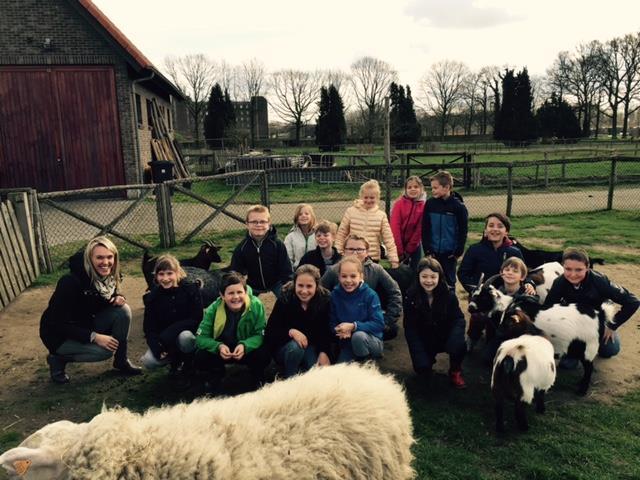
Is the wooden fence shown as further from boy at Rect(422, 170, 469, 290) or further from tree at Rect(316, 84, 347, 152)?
tree at Rect(316, 84, 347, 152)

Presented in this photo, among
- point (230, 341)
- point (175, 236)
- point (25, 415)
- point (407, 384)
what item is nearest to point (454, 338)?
point (407, 384)

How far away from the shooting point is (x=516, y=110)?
51156 mm

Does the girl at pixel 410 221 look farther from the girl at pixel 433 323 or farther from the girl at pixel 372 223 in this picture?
the girl at pixel 433 323

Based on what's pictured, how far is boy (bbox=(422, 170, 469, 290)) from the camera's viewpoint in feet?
20.6

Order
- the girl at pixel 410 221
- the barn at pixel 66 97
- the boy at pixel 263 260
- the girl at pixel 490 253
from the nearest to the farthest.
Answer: the girl at pixel 490 253, the boy at pixel 263 260, the girl at pixel 410 221, the barn at pixel 66 97

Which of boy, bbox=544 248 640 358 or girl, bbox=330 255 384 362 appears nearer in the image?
girl, bbox=330 255 384 362

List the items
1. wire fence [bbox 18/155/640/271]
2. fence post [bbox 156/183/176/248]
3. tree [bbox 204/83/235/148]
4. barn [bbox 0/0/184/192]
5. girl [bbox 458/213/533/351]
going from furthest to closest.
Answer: tree [bbox 204/83/235/148] < barn [bbox 0/0/184/192] < wire fence [bbox 18/155/640/271] < fence post [bbox 156/183/176/248] < girl [bbox 458/213/533/351]

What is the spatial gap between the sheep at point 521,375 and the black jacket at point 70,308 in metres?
3.72

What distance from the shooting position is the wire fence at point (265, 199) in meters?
10.4

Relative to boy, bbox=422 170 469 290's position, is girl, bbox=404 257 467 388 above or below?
below

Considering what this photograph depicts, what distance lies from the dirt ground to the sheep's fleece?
228 cm

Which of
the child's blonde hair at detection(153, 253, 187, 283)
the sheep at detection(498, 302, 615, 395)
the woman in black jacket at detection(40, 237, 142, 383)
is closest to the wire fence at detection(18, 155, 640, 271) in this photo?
the woman in black jacket at detection(40, 237, 142, 383)

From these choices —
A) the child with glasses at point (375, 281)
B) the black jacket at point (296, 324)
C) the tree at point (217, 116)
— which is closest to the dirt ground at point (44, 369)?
the child with glasses at point (375, 281)

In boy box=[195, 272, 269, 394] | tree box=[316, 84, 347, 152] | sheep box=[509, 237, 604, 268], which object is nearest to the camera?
boy box=[195, 272, 269, 394]
